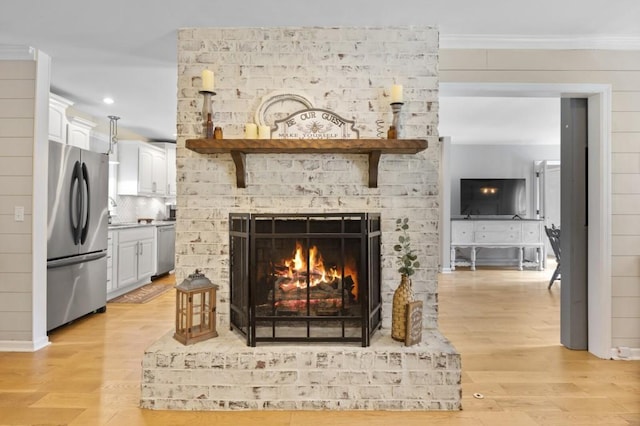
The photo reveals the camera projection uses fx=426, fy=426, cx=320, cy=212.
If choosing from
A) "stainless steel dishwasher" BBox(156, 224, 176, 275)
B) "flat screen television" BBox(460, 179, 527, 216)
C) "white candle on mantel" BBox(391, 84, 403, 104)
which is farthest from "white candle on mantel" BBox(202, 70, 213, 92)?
"flat screen television" BBox(460, 179, 527, 216)

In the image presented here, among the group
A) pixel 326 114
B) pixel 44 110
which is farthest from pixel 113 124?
pixel 326 114

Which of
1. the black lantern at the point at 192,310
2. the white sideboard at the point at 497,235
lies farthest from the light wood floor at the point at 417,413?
the white sideboard at the point at 497,235

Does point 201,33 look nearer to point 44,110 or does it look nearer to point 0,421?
point 44,110

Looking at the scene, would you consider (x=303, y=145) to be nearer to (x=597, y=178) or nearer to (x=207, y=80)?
(x=207, y=80)

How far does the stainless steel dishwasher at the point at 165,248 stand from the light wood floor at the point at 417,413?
2.24 metres

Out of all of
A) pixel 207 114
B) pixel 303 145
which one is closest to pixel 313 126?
pixel 303 145

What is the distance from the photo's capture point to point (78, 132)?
5.09 metres

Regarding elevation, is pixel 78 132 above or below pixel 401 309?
above

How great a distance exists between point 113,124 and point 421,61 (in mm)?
4877

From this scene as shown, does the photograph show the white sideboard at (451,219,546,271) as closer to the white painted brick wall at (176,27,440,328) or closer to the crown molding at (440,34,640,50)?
the crown molding at (440,34,640,50)

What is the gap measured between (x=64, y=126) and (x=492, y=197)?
7.21 metres

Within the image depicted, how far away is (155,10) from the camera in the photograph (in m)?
2.72

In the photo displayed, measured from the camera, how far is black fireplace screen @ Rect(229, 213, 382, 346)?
98.7 inches

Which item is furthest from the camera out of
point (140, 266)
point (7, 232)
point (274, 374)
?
point (140, 266)
